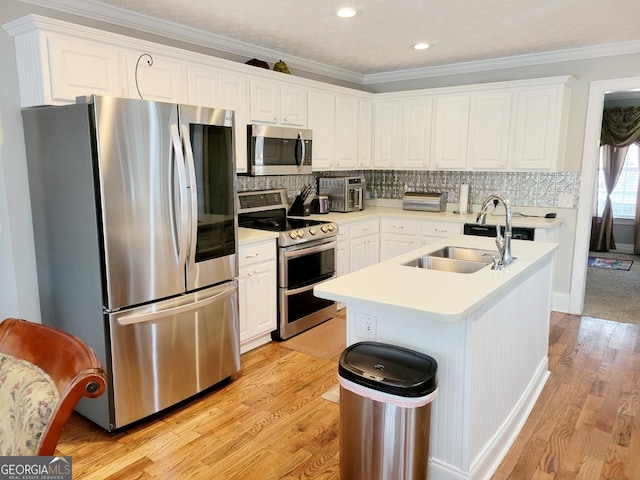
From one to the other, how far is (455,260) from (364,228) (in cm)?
205

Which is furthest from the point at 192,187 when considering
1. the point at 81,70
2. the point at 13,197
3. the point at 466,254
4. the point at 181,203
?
the point at 466,254

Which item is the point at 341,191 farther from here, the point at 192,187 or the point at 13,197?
the point at 13,197

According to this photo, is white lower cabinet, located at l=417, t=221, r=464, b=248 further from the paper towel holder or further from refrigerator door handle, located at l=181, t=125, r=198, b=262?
refrigerator door handle, located at l=181, t=125, r=198, b=262

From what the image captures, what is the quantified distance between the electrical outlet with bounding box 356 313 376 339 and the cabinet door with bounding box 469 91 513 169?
3051mm

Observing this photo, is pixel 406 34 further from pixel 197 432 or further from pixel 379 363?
pixel 197 432

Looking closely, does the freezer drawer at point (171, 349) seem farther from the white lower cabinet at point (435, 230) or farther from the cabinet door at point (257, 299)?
the white lower cabinet at point (435, 230)

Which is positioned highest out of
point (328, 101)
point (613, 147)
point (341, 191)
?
point (328, 101)

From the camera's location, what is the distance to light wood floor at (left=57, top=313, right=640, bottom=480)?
222 cm

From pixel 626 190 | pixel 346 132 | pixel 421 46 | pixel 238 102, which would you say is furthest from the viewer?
pixel 626 190

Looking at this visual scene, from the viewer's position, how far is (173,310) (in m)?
2.61

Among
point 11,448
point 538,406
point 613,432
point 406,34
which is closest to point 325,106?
point 406,34

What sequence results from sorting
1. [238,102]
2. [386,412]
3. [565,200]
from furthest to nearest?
[565,200] < [238,102] < [386,412]

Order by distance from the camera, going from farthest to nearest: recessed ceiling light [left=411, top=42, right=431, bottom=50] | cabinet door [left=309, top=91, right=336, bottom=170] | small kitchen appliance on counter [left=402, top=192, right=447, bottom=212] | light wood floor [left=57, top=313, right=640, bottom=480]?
small kitchen appliance on counter [left=402, top=192, right=447, bottom=212] < cabinet door [left=309, top=91, right=336, bottom=170] < recessed ceiling light [left=411, top=42, right=431, bottom=50] < light wood floor [left=57, top=313, right=640, bottom=480]

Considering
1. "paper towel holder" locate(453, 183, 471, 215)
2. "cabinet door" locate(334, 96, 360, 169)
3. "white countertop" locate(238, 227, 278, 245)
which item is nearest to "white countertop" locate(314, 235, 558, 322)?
"white countertop" locate(238, 227, 278, 245)
